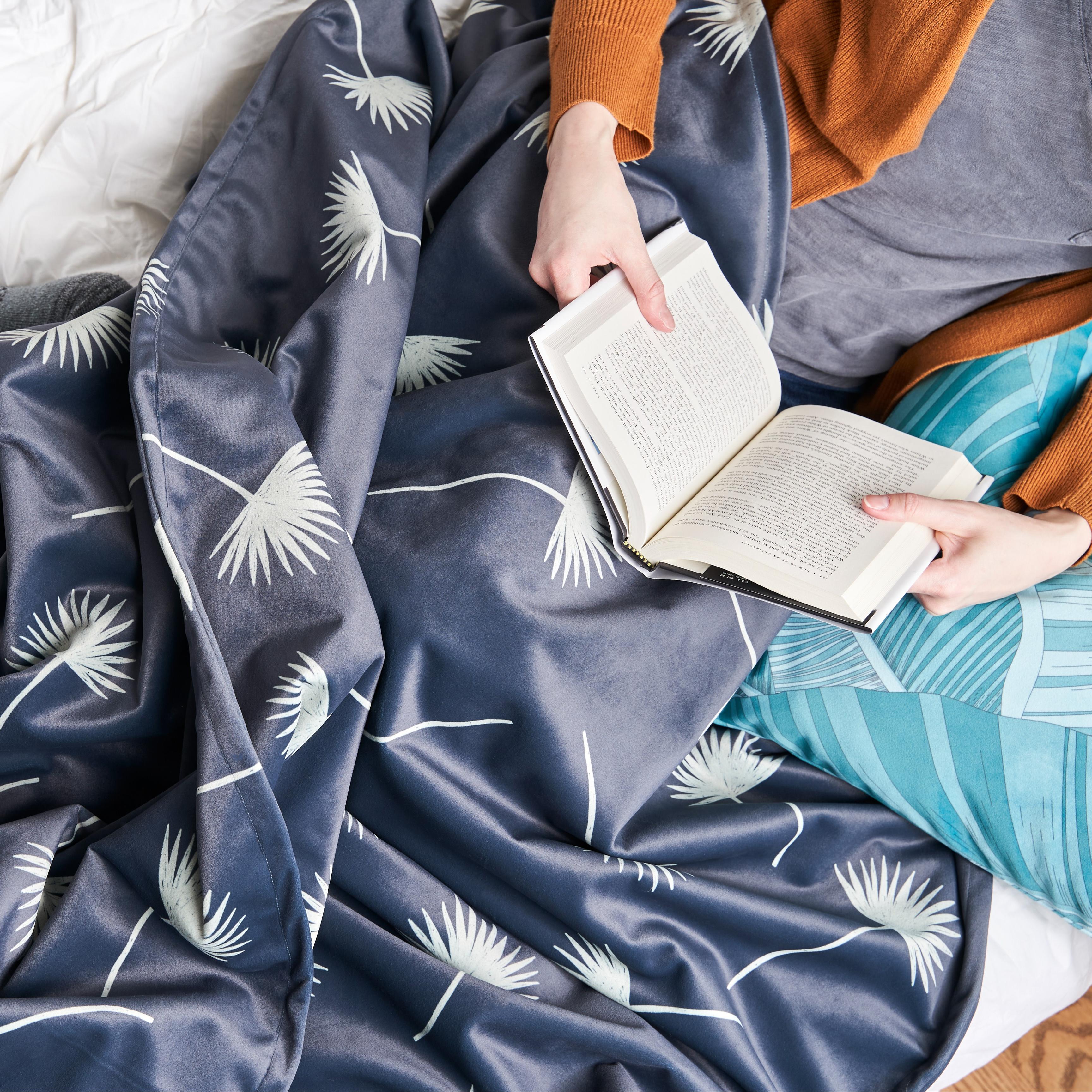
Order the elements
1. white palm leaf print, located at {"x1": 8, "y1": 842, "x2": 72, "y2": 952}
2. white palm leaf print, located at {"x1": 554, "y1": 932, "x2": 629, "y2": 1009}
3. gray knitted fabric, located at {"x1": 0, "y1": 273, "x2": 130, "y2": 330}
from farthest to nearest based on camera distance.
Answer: gray knitted fabric, located at {"x1": 0, "y1": 273, "x2": 130, "y2": 330}, white palm leaf print, located at {"x1": 554, "y1": 932, "x2": 629, "y2": 1009}, white palm leaf print, located at {"x1": 8, "y1": 842, "x2": 72, "y2": 952}

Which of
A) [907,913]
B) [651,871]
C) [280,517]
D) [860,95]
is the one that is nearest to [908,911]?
[907,913]

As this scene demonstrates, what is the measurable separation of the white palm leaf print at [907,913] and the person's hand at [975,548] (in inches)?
8.7

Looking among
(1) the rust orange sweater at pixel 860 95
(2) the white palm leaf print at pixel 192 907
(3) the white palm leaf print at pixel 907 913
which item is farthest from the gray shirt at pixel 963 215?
(2) the white palm leaf print at pixel 192 907

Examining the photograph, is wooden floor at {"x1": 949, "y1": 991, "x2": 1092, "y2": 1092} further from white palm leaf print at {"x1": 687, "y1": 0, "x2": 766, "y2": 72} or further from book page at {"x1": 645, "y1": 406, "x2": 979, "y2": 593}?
white palm leaf print at {"x1": 687, "y1": 0, "x2": 766, "y2": 72}

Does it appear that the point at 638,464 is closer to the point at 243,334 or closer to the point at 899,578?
the point at 899,578

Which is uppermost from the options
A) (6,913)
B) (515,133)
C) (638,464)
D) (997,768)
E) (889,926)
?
(515,133)

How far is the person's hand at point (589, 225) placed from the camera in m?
0.68

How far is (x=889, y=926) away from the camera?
0.72 metres

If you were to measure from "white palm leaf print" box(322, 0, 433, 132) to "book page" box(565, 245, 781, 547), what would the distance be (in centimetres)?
28

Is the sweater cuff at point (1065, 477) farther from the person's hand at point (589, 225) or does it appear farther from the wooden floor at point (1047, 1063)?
the wooden floor at point (1047, 1063)

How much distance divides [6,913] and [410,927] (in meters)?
0.25

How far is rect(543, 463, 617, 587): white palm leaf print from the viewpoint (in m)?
0.66

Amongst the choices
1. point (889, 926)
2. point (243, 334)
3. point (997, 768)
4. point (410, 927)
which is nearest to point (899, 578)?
point (997, 768)

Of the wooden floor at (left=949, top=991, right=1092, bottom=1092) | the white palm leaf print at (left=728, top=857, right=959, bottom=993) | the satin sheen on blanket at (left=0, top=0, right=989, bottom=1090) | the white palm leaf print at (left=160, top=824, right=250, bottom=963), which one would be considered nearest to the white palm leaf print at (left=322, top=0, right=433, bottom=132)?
the satin sheen on blanket at (left=0, top=0, right=989, bottom=1090)
